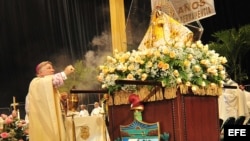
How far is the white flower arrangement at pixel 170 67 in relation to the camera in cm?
363

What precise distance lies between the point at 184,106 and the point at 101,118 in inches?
43.9

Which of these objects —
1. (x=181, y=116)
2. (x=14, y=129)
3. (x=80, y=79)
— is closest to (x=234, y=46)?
(x=80, y=79)

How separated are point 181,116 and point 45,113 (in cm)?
137

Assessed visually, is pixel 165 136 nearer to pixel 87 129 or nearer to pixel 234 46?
pixel 87 129

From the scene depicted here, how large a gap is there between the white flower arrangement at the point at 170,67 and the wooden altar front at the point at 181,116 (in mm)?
134

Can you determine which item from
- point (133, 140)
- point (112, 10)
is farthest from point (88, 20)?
point (133, 140)

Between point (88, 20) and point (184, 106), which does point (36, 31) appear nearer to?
point (88, 20)

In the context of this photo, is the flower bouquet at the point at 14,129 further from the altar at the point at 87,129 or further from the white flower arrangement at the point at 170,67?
the white flower arrangement at the point at 170,67

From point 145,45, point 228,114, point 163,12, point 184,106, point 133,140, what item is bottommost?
point 228,114

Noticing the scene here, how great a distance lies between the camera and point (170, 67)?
364 centimetres

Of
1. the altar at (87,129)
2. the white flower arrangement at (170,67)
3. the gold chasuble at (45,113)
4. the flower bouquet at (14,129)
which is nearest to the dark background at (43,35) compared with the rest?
the flower bouquet at (14,129)

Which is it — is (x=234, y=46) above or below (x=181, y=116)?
above

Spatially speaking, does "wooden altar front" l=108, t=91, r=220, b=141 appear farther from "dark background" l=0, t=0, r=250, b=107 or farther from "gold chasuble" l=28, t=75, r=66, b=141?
"dark background" l=0, t=0, r=250, b=107

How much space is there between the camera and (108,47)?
39.9 ft
